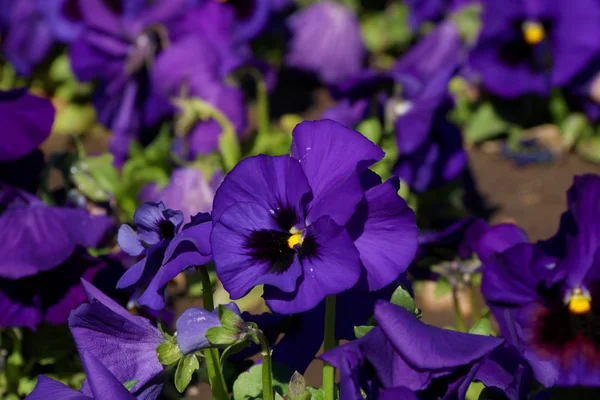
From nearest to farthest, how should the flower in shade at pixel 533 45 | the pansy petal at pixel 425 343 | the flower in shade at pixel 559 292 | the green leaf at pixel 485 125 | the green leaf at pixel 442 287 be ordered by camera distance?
the pansy petal at pixel 425 343, the flower in shade at pixel 559 292, the green leaf at pixel 442 287, the flower in shade at pixel 533 45, the green leaf at pixel 485 125

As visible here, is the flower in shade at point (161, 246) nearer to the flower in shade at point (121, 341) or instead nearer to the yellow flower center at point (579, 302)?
the flower in shade at point (121, 341)

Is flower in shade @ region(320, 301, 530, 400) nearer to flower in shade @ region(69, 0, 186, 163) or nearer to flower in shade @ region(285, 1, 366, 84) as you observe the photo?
flower in shade @ region(69, 0, 186, 163)

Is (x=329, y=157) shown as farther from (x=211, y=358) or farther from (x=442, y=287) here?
(x=442, y=287)

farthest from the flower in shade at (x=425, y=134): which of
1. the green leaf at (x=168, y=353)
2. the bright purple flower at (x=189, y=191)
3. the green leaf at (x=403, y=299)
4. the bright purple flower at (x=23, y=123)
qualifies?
the green leaf at (x=168, y=353)

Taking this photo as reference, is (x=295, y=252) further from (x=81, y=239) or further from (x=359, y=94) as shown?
(x=359, y=94)

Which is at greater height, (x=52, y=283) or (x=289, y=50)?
(x=52, y=283)

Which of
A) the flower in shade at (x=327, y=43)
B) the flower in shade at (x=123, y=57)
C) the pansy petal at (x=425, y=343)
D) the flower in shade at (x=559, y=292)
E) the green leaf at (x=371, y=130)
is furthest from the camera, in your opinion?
the flower in shade at (x=327, y=43)

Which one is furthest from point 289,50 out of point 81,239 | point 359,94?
point 81,239
